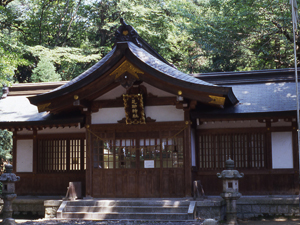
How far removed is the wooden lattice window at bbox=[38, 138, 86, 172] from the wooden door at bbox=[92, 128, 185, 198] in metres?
1.48

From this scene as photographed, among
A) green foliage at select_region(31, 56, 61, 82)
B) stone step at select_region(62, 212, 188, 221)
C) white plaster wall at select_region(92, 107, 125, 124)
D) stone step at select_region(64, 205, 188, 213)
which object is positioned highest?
green foliage at select_region(31, 56, 61, 82)

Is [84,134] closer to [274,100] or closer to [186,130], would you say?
[186,130]

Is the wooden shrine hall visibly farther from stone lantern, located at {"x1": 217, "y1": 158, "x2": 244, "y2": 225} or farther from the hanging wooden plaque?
stone lantern, located at {"x1": 217, "y1": 158, "x2": 244, "y2": 225}

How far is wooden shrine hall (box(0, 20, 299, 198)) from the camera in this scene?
38.8ft

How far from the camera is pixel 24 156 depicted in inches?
578

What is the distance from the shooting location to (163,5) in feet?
100

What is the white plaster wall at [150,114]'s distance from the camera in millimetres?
12281

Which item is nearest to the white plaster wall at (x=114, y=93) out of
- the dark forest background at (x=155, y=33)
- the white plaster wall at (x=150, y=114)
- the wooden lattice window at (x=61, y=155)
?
the white plaster wall at (x=150, y=114)

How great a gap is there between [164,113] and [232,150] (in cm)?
273

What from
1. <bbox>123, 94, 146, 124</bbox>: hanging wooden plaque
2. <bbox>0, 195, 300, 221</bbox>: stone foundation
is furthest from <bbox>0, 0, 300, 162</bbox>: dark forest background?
<bbox>123, 94, 146, 124</bbox>: hanging wooden plaque

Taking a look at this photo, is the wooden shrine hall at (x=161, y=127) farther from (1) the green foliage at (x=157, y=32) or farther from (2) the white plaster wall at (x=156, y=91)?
(1) the green foliage at (x=157, y=32)

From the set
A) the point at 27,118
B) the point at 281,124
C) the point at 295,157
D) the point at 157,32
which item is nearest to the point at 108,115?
the point at 27,118

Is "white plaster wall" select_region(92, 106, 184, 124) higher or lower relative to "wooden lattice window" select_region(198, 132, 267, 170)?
higher

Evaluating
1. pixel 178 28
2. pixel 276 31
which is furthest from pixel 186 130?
pixel 178 28
